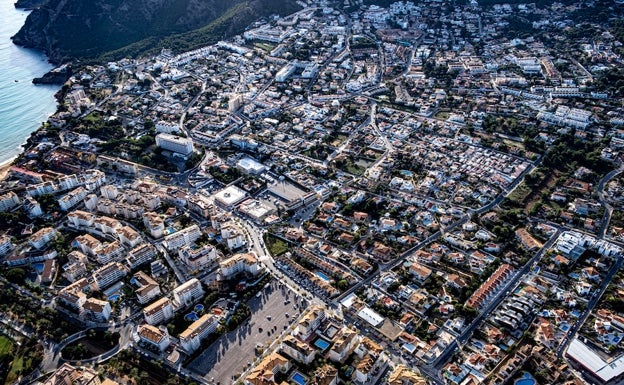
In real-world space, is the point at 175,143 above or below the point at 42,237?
below

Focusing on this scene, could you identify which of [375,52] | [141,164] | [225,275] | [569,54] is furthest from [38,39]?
[569,54]

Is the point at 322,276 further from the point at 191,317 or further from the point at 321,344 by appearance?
the point at 191,317

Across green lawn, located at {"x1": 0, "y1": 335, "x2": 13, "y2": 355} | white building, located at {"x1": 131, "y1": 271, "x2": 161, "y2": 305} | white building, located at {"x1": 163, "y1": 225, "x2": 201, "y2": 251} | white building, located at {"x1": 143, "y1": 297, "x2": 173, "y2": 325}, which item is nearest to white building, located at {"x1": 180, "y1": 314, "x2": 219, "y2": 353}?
white building, located at {"x1": 143, "y1": 297, "x2": 173, "y2": 325}

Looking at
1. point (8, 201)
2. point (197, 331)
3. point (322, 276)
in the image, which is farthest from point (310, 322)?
point (8, 201)

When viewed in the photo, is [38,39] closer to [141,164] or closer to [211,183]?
[141,164]

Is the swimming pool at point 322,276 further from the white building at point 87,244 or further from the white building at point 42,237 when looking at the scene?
the white building at point 42,237
